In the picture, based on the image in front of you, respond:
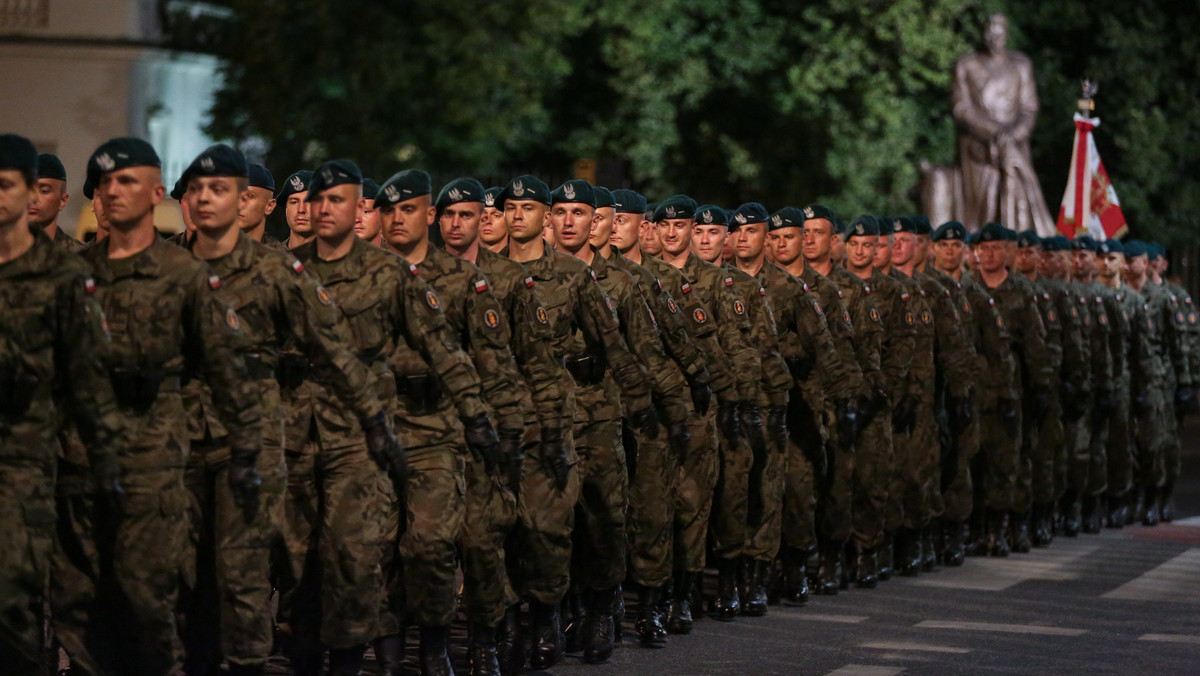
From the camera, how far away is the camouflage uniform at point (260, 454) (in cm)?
822

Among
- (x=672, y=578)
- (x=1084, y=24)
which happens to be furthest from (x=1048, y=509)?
(x=1084, y=24)

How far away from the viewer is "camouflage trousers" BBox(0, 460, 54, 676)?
7512 mm

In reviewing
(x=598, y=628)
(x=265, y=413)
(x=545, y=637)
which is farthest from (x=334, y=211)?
(x=598, y=628)

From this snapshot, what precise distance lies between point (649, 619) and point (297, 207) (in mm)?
2706

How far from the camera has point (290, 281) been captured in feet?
28.6

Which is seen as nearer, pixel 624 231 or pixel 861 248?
pixel 624 231

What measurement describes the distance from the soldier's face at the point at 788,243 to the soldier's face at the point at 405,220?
412cm

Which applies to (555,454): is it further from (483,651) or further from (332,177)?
(332,177)

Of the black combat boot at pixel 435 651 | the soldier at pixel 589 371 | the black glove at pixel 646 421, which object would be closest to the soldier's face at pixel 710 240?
the black glove at pixel 646 421

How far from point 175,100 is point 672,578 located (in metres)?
26.3

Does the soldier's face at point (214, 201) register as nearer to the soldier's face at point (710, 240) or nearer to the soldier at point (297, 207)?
the soldier at point (297, 207)

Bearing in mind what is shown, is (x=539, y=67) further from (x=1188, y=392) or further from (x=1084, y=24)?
(x=1188, y=392)

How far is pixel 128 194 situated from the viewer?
8.14 metres

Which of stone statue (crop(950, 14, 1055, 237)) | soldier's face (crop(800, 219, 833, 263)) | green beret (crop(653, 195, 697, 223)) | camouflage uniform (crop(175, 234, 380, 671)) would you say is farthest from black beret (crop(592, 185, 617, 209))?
stone statue (crop(950, 14, 1055, 237))
